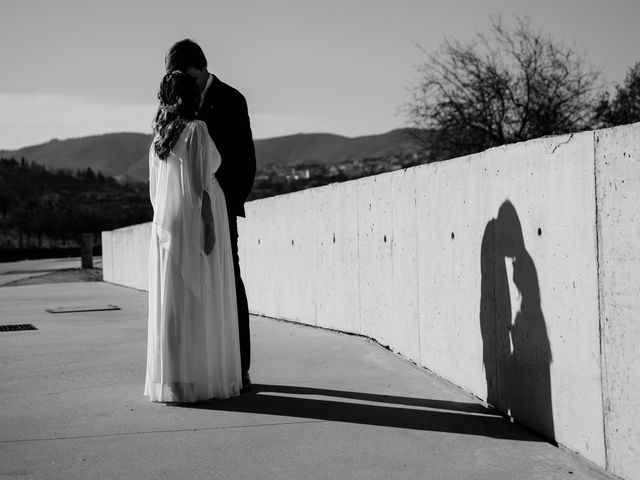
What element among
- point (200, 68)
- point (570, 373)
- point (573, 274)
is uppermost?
point (200, 68)

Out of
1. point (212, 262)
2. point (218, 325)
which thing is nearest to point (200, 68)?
point (212, 262)

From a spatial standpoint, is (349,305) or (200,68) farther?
(349,305)

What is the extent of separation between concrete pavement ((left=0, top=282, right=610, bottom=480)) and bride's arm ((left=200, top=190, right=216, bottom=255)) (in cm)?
88

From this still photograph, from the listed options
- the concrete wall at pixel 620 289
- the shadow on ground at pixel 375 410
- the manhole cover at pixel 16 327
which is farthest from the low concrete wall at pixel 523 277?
the manhole cover at pixel 16 327

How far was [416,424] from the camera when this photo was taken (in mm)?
4586

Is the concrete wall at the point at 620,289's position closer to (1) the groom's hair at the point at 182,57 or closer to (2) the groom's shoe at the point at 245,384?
(2) the groom's shoe at the point at 245,384

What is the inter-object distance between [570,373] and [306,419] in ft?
4.74

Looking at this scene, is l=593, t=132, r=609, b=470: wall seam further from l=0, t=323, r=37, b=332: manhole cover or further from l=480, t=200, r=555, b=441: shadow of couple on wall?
l=0, t=323, r=37, b=332: manhole cover

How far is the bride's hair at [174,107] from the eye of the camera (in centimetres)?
523

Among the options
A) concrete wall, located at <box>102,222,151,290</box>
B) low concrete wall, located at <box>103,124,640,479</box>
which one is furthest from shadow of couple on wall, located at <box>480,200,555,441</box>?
concrete wall, located at <box>102,222,151,290</box>

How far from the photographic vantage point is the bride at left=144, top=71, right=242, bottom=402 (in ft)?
17.0

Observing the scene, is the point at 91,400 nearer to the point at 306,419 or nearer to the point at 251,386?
the point at 251,386

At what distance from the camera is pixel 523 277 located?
4367mm

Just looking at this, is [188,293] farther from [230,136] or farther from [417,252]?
[417,252]
